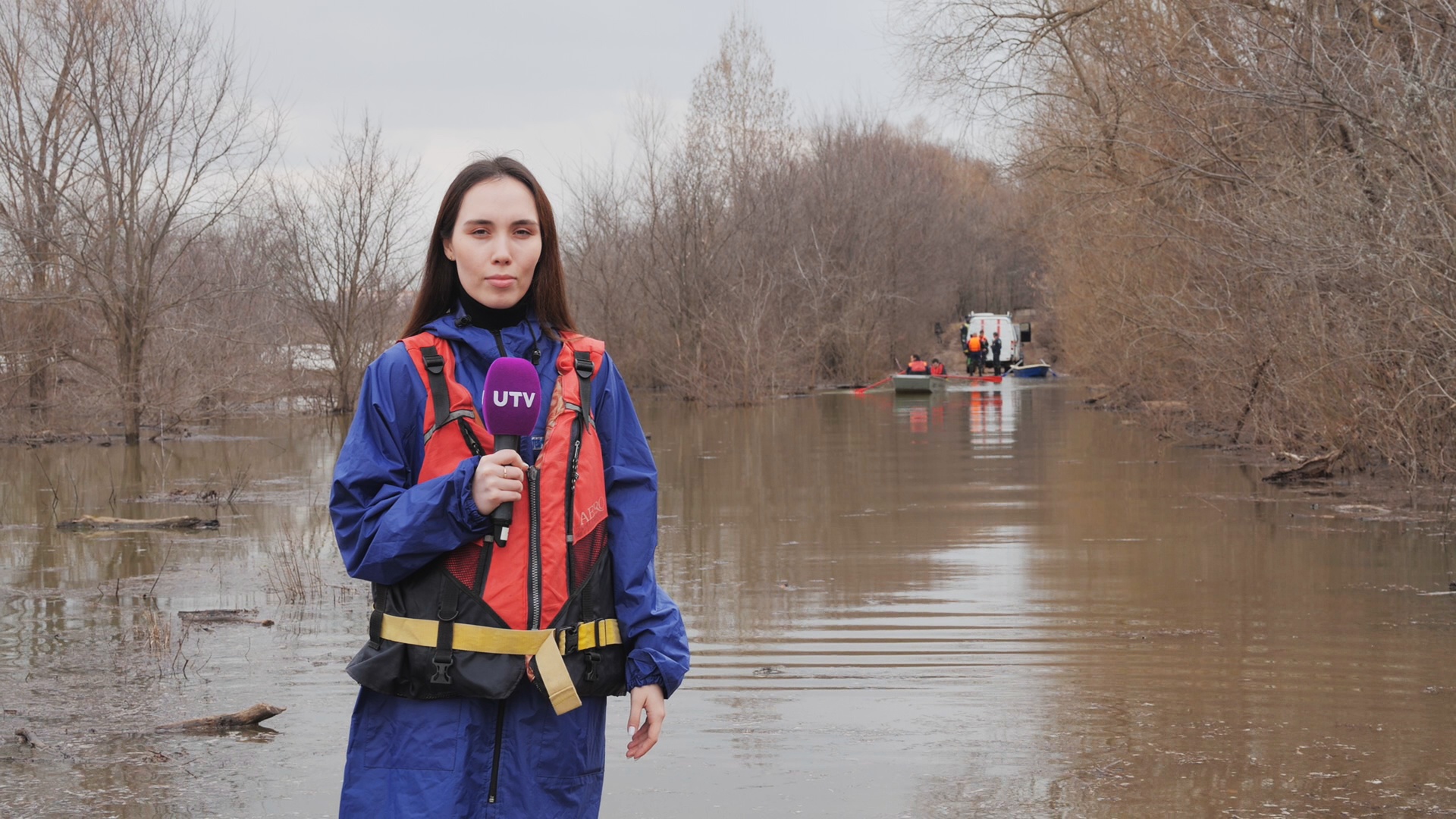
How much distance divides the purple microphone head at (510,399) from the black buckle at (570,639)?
0.39 m

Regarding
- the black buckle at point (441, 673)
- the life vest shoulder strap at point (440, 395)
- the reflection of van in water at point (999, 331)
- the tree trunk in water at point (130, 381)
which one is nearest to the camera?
the black buckle at point (441, 673)

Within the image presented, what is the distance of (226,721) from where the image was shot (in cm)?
647

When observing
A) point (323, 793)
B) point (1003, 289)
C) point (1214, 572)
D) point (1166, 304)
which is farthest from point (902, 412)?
point (1003, 289)

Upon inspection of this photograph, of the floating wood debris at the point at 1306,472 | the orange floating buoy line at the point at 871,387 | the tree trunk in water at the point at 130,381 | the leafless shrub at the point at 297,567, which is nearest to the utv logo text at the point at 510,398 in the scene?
the leafless shrub at the point at 297,567

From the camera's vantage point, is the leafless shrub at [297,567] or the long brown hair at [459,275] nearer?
the long brown hair at [459,275]

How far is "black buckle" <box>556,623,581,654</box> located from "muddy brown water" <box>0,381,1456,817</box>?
268 centimetres

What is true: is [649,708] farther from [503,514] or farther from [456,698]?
[503,514]

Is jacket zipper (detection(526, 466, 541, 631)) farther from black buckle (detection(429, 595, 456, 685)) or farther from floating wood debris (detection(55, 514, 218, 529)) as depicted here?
floating wood debris (detection(55, 514, 218, 529))

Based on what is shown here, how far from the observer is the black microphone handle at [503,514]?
2.62 m

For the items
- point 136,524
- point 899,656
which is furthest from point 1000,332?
point 899,656

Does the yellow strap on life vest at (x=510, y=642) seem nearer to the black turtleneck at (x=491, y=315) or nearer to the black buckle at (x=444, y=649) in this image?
the black buckle at (x=444, y=649)

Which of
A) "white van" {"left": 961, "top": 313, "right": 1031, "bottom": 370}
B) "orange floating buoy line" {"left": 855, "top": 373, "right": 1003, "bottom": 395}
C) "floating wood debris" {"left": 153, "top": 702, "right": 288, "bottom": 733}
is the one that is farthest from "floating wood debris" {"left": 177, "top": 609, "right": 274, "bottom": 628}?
"white van" {"left": 961, "top": 313, "right": 1031, "bottom": 370}

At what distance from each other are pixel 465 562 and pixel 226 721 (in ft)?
13.9

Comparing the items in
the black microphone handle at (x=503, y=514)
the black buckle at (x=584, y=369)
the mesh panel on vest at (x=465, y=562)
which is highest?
the black buckle at (x=584, y=369)
